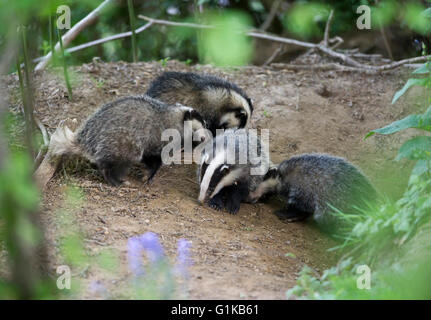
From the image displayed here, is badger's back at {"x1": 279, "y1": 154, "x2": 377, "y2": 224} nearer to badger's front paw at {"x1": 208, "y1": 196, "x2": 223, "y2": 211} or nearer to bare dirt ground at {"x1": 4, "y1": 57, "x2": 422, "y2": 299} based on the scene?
bare dirt ground at {"x1": 4, "y1": 57, "x2": 422, "y2": 299}

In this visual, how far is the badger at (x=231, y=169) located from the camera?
5137 millimetres

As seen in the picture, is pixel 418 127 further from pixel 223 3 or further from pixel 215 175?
pixel 223 3

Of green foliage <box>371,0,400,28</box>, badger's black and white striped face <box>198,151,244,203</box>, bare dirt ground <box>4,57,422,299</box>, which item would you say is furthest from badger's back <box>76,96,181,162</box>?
green foliage <box>371,0,400,28</box>

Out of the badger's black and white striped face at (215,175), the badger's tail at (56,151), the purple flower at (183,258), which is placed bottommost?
the purple flower at (183,258)

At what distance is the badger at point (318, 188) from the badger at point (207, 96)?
95cm

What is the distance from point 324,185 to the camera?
17.0ft

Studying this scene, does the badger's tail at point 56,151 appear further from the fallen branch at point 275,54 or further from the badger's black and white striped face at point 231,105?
the fallen branch at point 275,54

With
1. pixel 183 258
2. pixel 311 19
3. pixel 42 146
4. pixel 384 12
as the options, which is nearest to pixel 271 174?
pixel 183 258

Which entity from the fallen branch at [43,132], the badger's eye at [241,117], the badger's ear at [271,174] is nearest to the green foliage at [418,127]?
the badger's ear at [271,174]

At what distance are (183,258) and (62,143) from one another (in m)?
1.97

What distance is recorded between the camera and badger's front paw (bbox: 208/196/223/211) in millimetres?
5161

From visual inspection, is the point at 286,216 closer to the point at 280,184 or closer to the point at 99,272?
the point at 280,184

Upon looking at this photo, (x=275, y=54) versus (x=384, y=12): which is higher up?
(x=384, y=12)
